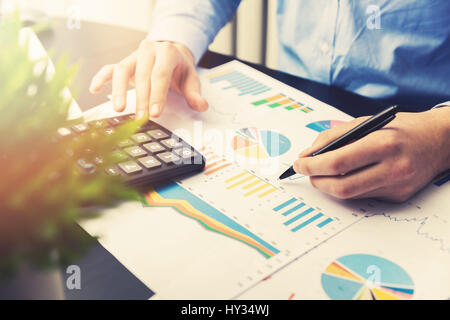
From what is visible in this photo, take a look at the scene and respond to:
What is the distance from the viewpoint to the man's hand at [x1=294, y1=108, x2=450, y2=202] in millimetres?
397

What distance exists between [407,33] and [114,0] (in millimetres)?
1107

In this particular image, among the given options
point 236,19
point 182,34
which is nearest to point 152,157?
point 182,34

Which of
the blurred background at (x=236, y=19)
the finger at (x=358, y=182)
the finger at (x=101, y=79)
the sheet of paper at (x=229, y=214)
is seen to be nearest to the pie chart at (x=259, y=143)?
the sheet of paper at (x=229, y=214)

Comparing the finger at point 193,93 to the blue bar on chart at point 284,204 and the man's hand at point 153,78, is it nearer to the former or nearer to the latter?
the man's hand at point 153,78

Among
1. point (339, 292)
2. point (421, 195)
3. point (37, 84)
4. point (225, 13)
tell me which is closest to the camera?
point (37, 84)

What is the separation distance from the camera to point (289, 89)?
25.5 inches

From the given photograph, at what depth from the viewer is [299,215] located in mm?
Answer: 390

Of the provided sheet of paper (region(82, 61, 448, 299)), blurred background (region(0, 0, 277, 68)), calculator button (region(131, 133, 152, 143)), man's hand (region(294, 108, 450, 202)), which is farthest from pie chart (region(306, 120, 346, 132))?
blurred background (region(0, 0, 277, 68))

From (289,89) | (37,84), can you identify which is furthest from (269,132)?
(37,84)

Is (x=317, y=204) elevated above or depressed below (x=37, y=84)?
below

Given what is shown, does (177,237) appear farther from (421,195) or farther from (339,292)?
(421,195)

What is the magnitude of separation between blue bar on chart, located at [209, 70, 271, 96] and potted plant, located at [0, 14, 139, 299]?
1.47 feet

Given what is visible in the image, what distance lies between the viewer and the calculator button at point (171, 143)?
1.53 ft

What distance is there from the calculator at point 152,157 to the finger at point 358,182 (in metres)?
0.14
